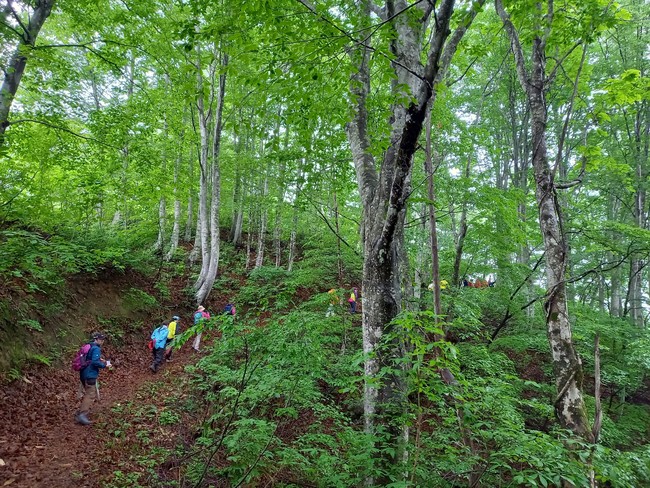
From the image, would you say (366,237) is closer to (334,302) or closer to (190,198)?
(334,302)

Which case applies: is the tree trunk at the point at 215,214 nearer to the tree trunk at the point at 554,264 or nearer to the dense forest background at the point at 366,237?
the dense forest background at the point at 366,237

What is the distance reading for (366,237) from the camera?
4008mm

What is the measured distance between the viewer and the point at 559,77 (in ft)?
29.0

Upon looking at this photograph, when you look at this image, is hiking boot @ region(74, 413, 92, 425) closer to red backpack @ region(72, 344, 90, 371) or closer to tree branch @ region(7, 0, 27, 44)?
red backpack @ region(72, 344, 90, 371)

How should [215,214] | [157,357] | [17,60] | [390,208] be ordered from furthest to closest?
[215,214] < [157,357] < [17,60] < [390,208]

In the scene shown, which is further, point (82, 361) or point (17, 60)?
point (82, 361)

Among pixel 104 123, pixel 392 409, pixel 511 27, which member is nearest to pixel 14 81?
pixel 104 123

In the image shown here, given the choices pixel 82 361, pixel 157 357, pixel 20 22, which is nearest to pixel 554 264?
pixel 82 361

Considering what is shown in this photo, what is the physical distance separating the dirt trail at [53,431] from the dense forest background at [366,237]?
485 mm

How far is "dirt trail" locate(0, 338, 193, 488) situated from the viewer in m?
4.61

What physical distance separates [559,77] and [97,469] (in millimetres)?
12939

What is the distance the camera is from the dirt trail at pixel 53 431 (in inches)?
181

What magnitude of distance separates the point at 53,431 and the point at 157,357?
3326mm

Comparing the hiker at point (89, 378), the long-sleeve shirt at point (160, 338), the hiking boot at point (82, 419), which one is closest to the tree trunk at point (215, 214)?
the long-sleeve shirt at point (160, 338)
